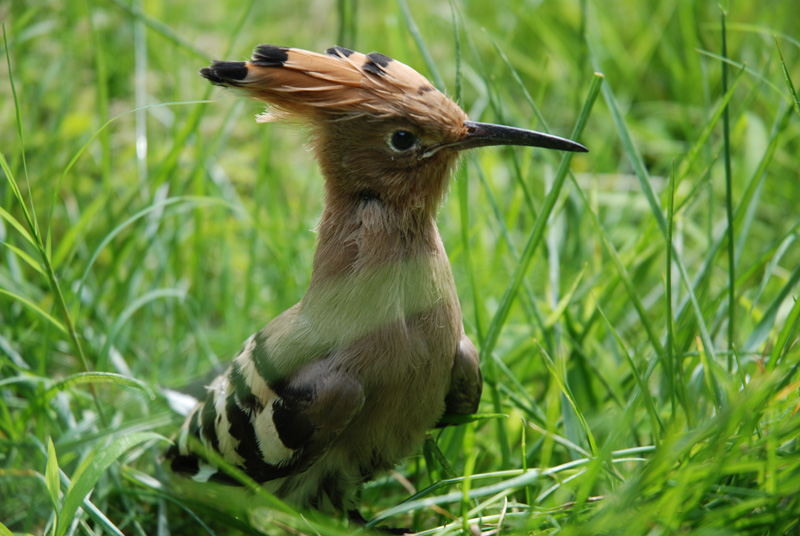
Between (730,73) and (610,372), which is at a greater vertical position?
(730,73)

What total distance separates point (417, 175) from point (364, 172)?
140mm

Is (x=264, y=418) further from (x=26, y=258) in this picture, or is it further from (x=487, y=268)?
(x=487, y=268)

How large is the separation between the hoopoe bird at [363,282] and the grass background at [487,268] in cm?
18

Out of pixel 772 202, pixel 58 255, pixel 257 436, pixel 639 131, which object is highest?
pixel 639 131

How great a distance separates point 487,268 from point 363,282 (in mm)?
1120

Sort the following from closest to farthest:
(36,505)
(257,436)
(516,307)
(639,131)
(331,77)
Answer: (331,77)
(257,436)
(36,505)
(516,307)
(639,131)

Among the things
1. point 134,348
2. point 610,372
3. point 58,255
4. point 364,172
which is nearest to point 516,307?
point 610,372

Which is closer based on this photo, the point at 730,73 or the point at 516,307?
the point at 516,307

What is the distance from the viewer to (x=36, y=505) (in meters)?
2.10

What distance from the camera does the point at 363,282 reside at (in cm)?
181

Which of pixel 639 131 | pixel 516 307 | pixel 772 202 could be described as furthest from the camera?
pixel 639 131

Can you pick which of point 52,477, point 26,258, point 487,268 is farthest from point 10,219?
point 487,268

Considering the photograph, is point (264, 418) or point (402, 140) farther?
point (264, 418)

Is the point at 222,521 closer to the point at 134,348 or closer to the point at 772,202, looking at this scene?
the point at 134,348
